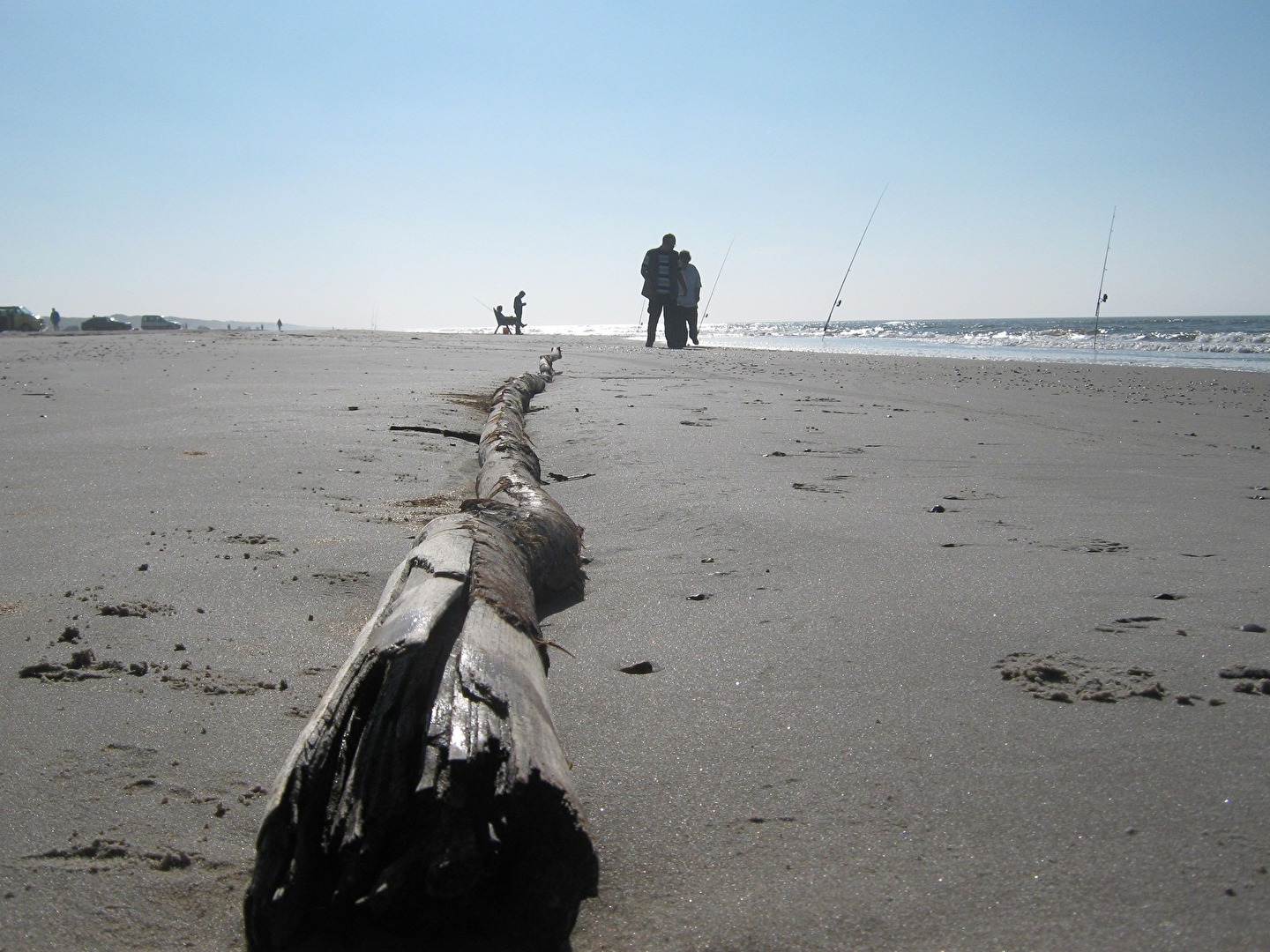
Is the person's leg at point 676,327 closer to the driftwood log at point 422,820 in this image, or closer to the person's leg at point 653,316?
the person's leg at point 653,316

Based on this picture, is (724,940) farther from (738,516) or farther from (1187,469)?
(1187,469)

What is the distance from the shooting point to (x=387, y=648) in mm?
1533

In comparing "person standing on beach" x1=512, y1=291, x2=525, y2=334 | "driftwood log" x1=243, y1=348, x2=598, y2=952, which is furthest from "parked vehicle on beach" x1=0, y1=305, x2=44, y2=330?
"driftwood log" x1=243, y1=348, x2=598, y2=952

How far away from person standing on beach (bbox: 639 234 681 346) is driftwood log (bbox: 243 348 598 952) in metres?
14.7

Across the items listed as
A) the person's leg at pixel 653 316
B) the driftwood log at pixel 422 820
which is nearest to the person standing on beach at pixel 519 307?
the person's leg at pixel 653 316

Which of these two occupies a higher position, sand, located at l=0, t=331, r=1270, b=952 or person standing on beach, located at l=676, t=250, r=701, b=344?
person standing on beach, located at l=676, t=250, r=701, b=344

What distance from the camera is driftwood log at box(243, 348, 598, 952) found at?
125 centimetres

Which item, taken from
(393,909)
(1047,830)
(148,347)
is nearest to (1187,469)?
(1047,830)

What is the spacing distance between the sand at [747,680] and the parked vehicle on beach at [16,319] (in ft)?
101

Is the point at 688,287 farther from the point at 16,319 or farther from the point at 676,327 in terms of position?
the point at 16,319

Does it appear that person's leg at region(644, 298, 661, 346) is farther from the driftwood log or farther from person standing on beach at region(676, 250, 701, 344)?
the driftwood log

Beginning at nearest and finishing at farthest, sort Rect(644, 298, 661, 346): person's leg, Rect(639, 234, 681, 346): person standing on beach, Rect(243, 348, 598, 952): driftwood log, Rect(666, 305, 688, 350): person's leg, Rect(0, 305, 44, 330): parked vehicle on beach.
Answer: Rect(243, 348, 598, 952): driftwood log
Rect(639, 234, 681, 346): person standing on beach
Rect(644, 298, 661, 346): person's leg
Rect(666, 305, 688, 350): person's leg
Rect(0, 305, 44, 330): parked vehicle on beach

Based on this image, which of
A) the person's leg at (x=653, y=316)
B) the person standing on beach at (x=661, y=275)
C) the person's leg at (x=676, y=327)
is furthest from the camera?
the person's leg at (x=676, y=327)

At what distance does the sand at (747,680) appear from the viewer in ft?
4.57
